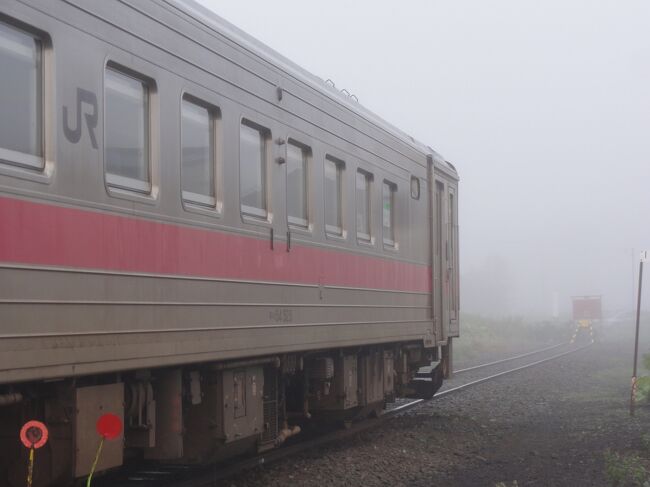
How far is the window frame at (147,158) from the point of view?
200 inches

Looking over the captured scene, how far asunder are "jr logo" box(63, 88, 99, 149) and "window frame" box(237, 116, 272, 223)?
1784 millimetres

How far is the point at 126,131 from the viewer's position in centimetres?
533

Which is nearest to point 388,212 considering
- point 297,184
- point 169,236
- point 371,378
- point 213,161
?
point 371,378

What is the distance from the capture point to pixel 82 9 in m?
4.87

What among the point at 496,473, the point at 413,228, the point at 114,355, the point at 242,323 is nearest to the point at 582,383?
the point at 413,228

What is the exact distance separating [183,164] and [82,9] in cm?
→ 133

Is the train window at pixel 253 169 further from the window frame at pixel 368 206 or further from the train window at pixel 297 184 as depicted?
the window frame at pixel 368 206

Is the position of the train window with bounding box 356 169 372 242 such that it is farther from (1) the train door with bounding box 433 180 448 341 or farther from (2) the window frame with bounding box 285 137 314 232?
(1) the train door with bounding box 433 180 448 341

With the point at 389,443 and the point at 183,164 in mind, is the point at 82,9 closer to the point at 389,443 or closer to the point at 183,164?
the point at 183,164

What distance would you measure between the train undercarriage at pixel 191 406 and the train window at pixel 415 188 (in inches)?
73.8

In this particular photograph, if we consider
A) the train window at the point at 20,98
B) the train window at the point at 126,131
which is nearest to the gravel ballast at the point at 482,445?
the train window at the point at 126,131

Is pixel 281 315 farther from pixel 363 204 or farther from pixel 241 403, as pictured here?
pixel 363 204

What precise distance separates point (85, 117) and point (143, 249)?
0.87 metres

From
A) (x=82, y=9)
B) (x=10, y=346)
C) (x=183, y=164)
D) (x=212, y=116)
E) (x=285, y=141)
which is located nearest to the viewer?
(x=10, y=346)
